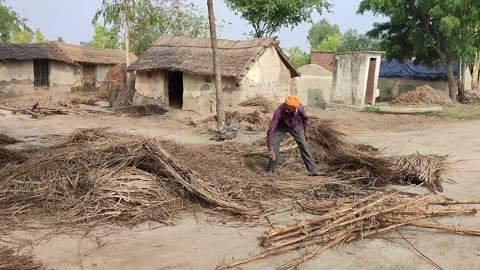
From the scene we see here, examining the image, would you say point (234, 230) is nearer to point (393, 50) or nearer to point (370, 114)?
point (370, 114)

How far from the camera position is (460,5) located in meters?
18.2

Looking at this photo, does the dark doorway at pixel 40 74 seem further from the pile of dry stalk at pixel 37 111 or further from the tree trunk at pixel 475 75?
the tree trunk at pixel 475 75

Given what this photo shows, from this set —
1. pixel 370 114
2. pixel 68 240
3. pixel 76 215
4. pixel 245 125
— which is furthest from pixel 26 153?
pixel 370 114

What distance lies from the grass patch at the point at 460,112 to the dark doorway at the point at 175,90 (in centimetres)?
1014

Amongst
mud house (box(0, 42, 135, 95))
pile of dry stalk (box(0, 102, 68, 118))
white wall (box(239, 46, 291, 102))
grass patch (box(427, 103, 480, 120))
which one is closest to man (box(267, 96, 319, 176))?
white wall (box(239, 46, 291, 102))

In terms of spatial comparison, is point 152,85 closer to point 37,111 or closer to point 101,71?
point 37,111

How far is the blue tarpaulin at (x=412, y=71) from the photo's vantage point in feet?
83.8

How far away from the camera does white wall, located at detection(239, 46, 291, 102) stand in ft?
55.0

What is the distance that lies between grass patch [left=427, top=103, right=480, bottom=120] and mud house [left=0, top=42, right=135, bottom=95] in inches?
859

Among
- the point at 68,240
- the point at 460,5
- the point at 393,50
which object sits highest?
the point at 460,5

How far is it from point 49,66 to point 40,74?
723mm

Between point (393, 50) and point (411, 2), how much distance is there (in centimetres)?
272

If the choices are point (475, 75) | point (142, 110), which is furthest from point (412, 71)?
point (142, 110)

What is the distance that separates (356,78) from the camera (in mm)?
19016
